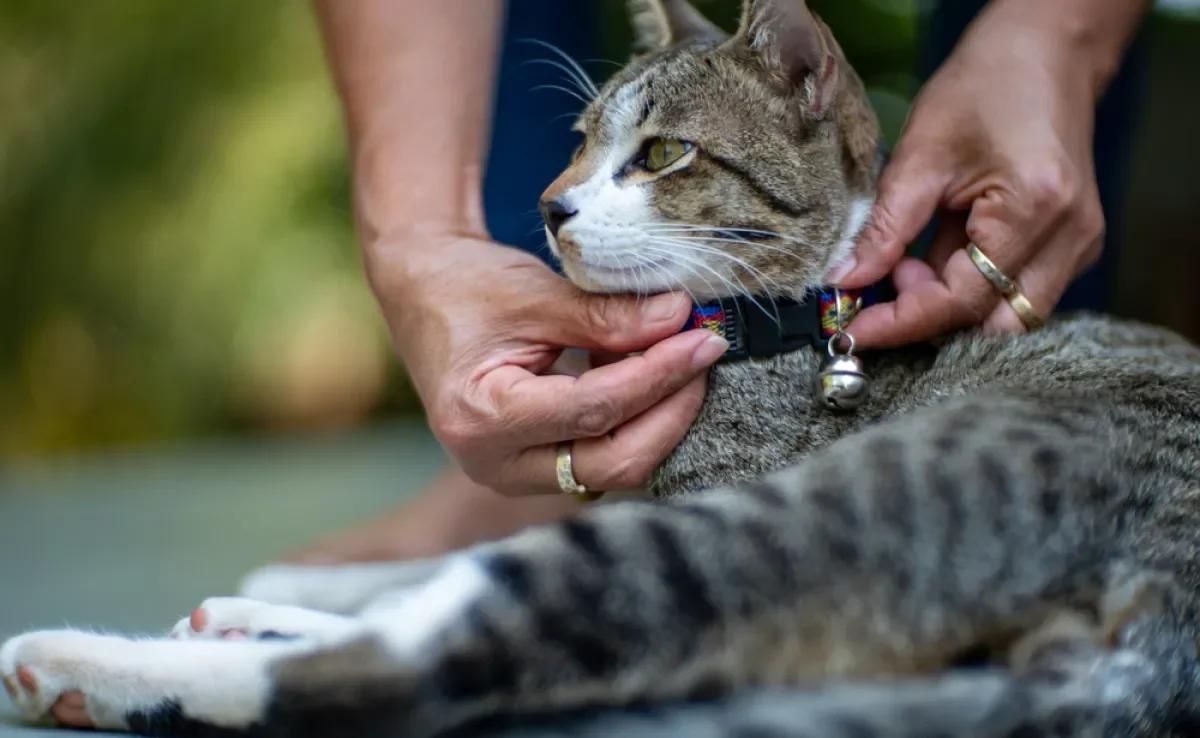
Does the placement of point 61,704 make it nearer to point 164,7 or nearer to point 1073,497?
point 1073,497

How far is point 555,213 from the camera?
1.51 m

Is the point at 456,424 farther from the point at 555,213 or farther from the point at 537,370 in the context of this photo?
the point at 555,213

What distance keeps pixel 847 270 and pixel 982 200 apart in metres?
0.22

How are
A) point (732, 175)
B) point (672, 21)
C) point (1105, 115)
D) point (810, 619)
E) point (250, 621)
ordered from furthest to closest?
point (1105, 115) < point (672, 21) < point (732, 175) < point (250, 621) < point (810, 619)

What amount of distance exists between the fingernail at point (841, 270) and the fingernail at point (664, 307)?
24 cm

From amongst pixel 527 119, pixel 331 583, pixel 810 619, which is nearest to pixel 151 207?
pixel 527 119

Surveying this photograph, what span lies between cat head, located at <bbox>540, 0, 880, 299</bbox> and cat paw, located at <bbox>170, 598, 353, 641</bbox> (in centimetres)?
61

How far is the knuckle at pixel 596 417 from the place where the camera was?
149cm

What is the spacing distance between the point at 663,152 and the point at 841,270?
33 cm

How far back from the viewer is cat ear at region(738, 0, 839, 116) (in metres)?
1.56

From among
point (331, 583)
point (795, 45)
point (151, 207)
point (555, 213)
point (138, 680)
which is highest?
point (795, 45)

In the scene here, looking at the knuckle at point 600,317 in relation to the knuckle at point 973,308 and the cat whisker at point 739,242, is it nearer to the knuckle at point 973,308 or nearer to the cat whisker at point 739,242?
the cat whisker at point 739,242

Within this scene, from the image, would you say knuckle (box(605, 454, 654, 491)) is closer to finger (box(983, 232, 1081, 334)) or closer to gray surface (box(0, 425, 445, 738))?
finger (box(983, 232, 1081, 334))

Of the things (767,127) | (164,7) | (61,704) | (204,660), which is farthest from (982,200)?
(164,7)
